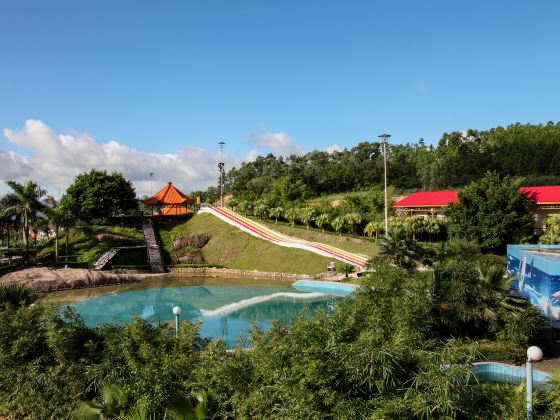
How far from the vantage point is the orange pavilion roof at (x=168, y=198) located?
5013 centimetres

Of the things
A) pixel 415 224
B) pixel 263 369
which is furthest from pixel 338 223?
pixel 263 369

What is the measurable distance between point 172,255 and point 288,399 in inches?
1400

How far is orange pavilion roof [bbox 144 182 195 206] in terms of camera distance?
50.1 m

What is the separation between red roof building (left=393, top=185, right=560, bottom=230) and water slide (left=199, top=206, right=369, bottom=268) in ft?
31.5

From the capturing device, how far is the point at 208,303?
26234 mm

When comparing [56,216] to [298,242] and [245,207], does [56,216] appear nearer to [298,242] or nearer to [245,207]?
[298,242]

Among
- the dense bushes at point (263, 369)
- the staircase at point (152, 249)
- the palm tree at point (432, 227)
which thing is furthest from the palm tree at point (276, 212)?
the dense bushes at point (263, 369)

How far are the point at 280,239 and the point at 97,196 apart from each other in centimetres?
1981

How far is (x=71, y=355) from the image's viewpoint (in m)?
9.80

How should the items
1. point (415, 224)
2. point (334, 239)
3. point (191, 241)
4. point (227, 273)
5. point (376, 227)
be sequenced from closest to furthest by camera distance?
point (227, 273) < point (415, 224) < point (376, 227) < point (334, 239) < point (191, 241)

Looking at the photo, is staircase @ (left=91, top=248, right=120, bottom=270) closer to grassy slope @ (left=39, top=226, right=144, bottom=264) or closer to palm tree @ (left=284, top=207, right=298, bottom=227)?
grassy slope @ (left=39, top=226, right=144, bottom=264)

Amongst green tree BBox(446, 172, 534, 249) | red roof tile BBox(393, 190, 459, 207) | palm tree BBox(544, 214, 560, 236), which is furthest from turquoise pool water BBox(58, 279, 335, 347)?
red roof tile BBox(393, 190, 459, 207)

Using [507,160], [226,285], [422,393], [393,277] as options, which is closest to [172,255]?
[226,285]

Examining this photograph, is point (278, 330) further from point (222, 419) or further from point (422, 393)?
point (422, 393)
